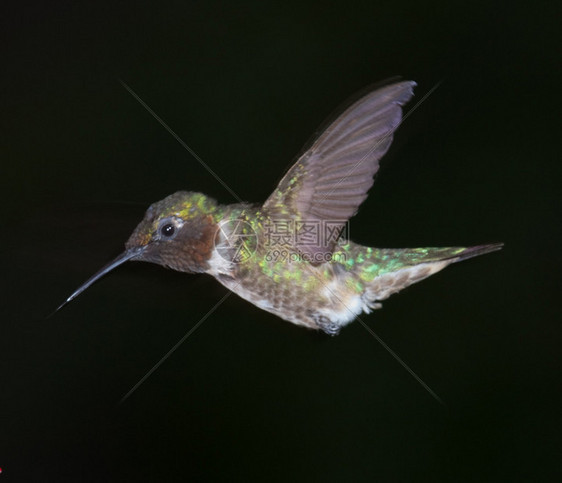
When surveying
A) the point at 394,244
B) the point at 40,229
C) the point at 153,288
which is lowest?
the point at 394,244

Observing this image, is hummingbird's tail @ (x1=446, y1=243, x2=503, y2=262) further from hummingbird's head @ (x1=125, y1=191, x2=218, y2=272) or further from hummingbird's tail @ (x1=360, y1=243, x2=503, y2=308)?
hummingbird's head @ (x1=125, y1=191, x2=218, y2=272)

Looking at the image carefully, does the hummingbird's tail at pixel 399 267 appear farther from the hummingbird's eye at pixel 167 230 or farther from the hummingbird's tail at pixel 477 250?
the hummingbird's eye at pixel 167 230

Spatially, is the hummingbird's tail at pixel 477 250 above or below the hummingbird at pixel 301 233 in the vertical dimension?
below

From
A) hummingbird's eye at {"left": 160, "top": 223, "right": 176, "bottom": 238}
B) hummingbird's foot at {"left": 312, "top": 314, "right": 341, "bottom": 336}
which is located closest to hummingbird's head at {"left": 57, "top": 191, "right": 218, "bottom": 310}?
hummingbird's eye at {"left": 160, "top": 223, "right": 176, "bottom": 238}

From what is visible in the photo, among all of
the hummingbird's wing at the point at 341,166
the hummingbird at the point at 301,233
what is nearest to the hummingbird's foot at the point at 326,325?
the hummingbird at the point at 301,233

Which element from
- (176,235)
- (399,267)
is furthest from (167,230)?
(399,267)

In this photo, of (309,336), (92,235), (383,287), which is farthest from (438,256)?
(92,235)

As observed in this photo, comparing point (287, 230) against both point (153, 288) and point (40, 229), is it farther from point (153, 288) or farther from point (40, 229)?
point (40, 229)
